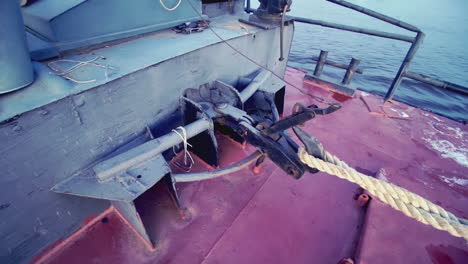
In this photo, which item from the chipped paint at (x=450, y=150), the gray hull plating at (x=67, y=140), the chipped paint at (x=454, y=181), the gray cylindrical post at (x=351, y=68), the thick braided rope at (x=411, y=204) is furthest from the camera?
the gray cylindrical post at (x=351, y=68)

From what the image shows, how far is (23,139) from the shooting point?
3.35 ft

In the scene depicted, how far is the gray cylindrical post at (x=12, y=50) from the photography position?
35.3 inches

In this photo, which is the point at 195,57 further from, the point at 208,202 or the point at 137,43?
the point at 208,202

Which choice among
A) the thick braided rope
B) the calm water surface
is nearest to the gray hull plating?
the thick braided rope

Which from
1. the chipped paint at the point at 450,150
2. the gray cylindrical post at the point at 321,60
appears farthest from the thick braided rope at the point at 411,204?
the gray cylindrical post at the point at 321,60

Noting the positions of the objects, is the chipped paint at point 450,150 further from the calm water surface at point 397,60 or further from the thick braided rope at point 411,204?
the calm water surface at point 397,60

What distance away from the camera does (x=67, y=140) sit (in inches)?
47.5

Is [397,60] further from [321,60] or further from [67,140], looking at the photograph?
[67,140]

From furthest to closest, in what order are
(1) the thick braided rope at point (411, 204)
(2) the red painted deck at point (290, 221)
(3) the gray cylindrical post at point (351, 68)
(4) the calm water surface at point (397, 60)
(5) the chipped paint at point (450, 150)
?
(4) the calm water surface at point (397, 60) → (3) the gray cylindrical post at point (351, 68) → (5) the chipped paint at point (450, 150) → (2) the red painted deck at point (290, 221) → (1) the thick braided rope at point (411, 204)

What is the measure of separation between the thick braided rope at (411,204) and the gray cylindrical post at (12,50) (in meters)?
1.53

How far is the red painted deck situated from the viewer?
58.4 inches

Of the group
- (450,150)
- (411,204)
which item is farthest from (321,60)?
(411,204)

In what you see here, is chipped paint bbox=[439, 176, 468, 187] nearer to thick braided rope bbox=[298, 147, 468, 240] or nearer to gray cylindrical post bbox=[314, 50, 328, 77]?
thick braided rope bbox=[298, 147, 468, 240]

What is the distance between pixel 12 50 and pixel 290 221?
6.31 ft
